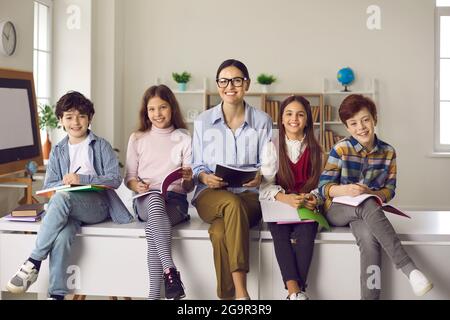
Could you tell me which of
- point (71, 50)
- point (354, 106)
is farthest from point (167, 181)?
point (71, 50)

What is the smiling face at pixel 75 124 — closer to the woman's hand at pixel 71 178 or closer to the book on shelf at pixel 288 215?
the woman's hand at pixel 71 178

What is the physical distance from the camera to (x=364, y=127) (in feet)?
8.24

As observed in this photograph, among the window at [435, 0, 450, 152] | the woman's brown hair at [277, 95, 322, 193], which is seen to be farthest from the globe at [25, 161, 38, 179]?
the window at [435, 0, 450, 152]

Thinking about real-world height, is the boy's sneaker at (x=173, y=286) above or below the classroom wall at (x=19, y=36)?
below

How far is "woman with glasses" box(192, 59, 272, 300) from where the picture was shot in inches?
90.5

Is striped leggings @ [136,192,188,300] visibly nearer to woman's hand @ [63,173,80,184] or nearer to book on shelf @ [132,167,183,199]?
book on shelf @ [132,167,183,199]

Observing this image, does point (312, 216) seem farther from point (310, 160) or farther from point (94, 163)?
point (94, 163)

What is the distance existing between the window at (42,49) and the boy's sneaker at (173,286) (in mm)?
3918

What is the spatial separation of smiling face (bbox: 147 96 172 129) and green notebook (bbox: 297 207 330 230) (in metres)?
0.79

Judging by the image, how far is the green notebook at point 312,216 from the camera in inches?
91.6

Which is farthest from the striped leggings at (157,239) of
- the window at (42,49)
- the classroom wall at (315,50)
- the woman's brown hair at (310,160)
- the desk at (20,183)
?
the classroom wall at (315,50)

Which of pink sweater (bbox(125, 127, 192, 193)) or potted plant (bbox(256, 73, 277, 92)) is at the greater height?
potted plant (bbox(256, 73, 277, 92))
